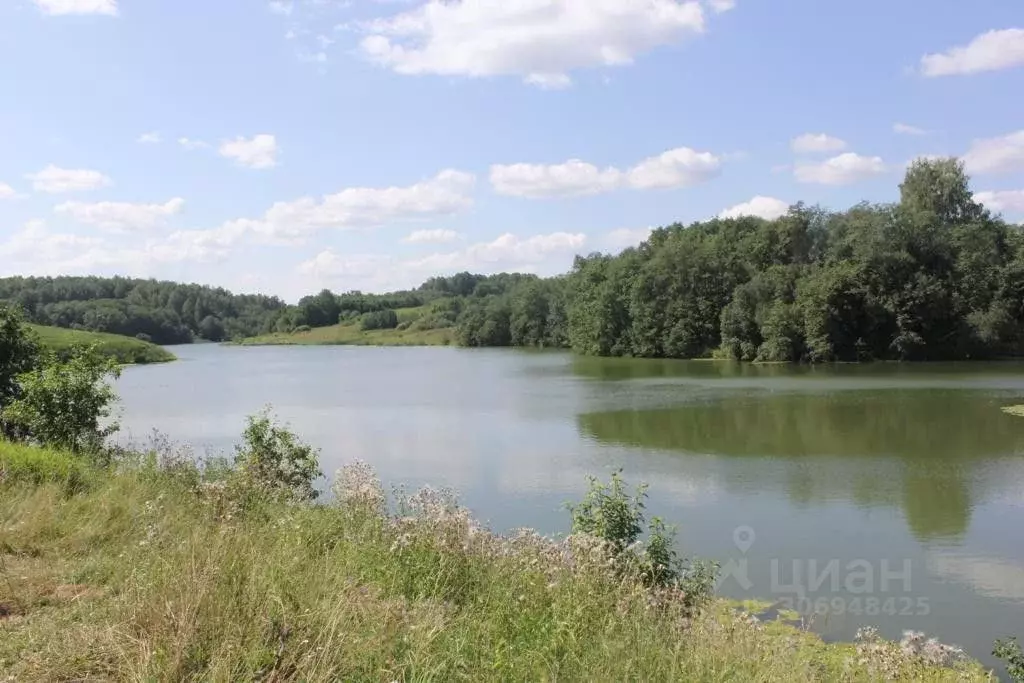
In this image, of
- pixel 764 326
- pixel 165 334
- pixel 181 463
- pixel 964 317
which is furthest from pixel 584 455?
pixel 165 334

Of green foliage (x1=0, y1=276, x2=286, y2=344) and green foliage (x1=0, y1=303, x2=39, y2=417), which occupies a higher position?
green foliage (x1=0, y1=276, x2=286, y2=344)

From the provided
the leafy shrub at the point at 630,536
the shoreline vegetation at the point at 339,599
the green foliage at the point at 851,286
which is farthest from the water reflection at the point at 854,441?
the green foliage at the point at 851,286

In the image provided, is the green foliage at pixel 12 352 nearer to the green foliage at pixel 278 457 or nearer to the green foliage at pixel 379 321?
the green foliage at pixel 278 457

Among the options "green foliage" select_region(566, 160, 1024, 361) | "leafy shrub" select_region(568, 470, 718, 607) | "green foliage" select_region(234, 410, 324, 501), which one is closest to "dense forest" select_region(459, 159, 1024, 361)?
"green foliage" select_region(566, 160, 1024, 361)

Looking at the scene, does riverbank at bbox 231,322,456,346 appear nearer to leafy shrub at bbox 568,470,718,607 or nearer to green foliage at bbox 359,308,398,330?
green foliage at bbox 359,308,398,330

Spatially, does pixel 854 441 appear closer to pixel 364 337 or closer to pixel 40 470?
pixel 40 470

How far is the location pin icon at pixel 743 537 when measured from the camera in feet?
38.7

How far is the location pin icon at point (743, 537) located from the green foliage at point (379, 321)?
394 feet

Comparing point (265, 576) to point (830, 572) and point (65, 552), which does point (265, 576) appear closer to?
point (65, 552)

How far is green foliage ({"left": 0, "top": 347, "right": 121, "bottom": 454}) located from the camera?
11844mm

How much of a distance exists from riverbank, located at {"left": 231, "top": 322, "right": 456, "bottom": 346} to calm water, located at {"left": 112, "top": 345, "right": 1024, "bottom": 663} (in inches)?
2828

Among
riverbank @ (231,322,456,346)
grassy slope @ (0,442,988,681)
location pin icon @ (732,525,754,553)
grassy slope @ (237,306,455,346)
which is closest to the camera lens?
grassy slope @ (0,442,988,681)

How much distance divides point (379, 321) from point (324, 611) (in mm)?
129991

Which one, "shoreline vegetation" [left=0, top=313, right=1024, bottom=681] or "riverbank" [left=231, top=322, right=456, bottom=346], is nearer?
"shoreline vegetation" [left=0, top=313, right=1024, bottom=681]
